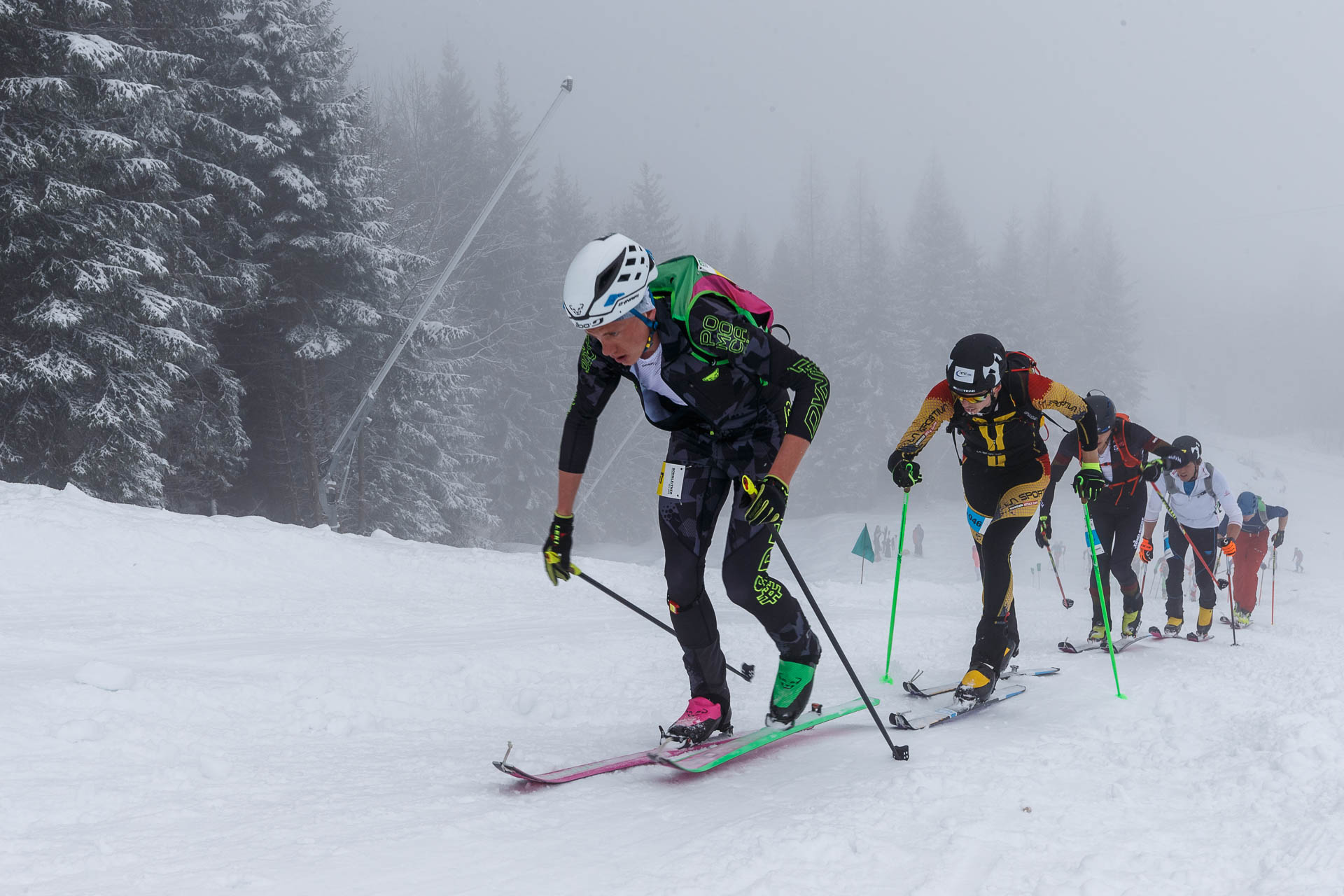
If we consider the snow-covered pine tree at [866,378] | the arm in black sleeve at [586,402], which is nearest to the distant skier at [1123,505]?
the arm in black sleeve at [586,402]

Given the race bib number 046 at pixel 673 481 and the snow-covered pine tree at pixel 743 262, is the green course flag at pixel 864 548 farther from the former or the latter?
the snow-covered pine tree at pixel 743 262

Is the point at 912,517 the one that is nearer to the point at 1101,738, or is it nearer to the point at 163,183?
the point at 163,183

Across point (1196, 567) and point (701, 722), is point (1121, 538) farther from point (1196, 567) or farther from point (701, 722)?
point (701, 722)

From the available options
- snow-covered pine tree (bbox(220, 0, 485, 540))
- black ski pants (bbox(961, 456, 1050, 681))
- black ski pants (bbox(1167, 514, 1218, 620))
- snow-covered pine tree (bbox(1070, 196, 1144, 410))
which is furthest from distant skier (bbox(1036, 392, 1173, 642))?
snow-covered pine tree (bbox(1070, 196, 1144, 410))

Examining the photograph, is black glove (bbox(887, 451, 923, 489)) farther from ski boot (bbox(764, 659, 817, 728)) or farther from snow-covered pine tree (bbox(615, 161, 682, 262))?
snow-covered pine tree (bbox(615, 161, 682, 262))

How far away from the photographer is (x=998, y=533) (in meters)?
5.58

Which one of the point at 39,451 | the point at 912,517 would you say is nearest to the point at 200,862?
the point at 39,451

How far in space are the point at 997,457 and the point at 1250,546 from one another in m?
8.85

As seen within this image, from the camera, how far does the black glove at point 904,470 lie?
17.6 feet

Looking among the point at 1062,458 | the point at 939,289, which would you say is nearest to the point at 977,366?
the point at 1062,458

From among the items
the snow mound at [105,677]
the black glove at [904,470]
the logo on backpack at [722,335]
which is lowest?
the snow mound at [105,677]

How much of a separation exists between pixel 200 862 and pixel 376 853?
54 centimetres

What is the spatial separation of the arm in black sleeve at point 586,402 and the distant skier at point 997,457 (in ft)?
7.00

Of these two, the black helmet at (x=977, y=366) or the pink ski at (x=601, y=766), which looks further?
the black helmet at (x=977, y=366)
